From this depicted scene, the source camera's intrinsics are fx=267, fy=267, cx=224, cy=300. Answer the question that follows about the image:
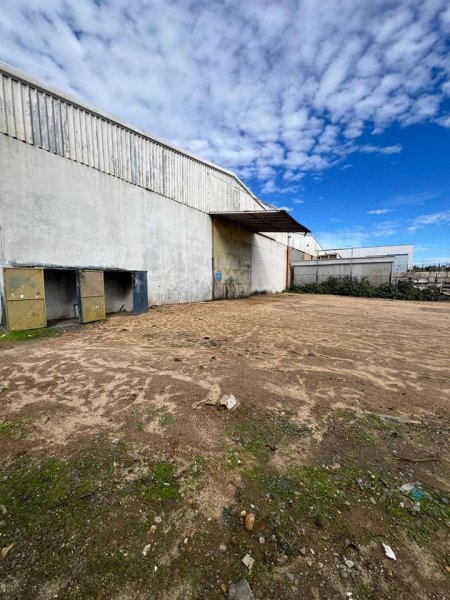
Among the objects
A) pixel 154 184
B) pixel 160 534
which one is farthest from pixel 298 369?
pixel 154 184

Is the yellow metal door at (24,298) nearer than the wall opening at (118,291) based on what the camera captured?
Yes

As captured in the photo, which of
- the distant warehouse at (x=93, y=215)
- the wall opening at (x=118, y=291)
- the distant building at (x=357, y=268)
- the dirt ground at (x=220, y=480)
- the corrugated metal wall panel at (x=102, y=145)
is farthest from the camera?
the distant building at (x=357, y=268)

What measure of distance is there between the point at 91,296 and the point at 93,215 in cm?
308

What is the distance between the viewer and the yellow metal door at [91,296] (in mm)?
7977

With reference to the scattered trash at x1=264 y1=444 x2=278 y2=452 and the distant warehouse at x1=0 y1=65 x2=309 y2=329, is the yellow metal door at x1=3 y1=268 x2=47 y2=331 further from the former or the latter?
the scattered trash at x1=264 y1=444 x2=278 y2=452

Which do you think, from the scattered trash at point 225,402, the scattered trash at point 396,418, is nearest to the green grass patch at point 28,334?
the scattered trash at point 225,402

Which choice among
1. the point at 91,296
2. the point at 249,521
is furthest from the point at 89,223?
the point at 249,521

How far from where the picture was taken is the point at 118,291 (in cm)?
1046

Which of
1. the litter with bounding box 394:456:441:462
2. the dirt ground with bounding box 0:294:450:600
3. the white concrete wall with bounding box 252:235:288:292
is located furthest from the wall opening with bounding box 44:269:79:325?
the white concrete wall with bounding box 252:235:288:292

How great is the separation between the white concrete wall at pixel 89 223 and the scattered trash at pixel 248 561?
8831 millimetres

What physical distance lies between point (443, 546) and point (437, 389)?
2729 mm

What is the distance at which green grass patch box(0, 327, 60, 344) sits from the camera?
20.5ft

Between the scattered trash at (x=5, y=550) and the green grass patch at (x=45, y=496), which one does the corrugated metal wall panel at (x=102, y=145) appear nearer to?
the green grass patch at (x=45, y=496)

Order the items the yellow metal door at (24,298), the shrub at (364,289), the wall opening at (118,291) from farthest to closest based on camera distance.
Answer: the shrub at (364,289) → the wall opening at (118,291) → the yellow metal door at (24,298)
